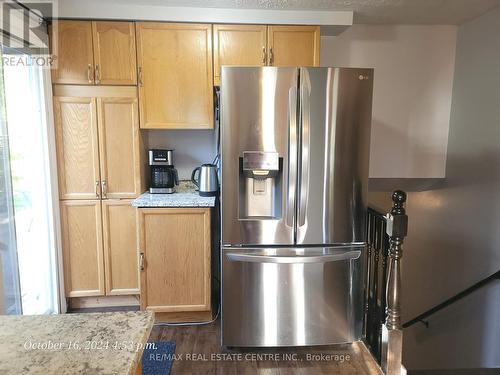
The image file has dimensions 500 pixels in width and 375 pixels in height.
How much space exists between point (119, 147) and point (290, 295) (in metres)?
1.60

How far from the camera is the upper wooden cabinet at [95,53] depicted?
2424 millimetres

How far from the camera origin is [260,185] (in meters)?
2.15

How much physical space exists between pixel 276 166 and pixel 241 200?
31cm

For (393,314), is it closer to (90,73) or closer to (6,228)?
(6,228)

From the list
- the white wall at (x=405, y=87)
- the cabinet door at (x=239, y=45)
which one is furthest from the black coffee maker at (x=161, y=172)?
the white wall at (x=405, y=87)

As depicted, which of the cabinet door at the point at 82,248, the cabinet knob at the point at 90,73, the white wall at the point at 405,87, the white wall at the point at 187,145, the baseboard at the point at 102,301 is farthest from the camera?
the white wall at the point at 405,87

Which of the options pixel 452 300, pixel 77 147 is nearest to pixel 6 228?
pixel 77 147

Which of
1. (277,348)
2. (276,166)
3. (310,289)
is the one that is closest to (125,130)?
(276,166)

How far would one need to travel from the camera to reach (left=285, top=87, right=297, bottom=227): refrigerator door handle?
6.54ft

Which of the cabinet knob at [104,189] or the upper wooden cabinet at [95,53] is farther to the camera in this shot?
the cabinet knob at [104,189]

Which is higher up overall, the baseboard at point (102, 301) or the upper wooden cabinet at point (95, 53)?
the upper wooden cabinet at point (95, 53)

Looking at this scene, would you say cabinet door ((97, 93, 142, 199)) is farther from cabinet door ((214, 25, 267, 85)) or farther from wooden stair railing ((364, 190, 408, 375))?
wooden stair railing ((364, 190, 408, 375))

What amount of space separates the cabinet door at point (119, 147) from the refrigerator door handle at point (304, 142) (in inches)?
49.2

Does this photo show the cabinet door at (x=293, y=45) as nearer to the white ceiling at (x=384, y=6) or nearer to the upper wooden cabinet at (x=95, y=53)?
the white ceiling at (x=384, y=6)
